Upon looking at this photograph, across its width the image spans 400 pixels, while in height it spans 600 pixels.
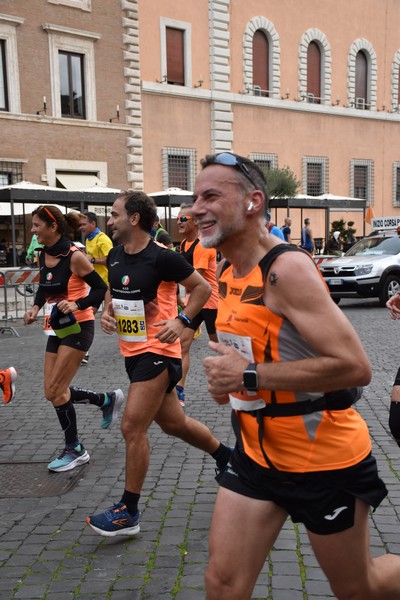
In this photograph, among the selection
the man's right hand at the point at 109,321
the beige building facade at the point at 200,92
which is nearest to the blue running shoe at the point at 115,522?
the man's right hand at the point at 109,321

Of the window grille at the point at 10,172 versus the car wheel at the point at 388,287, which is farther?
the window grille at the point at 10,172

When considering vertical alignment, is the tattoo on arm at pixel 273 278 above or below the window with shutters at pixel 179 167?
below

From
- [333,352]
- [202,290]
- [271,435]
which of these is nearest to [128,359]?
[202,290]

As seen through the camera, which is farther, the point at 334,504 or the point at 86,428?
the point at 86,428

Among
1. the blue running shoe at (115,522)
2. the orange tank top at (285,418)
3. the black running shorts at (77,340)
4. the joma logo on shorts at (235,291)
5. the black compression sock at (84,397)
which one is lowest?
the blue running shoe at (115,522)

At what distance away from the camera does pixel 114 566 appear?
3357mm

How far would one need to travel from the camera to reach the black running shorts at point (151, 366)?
385cm

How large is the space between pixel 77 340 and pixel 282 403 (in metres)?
3.05

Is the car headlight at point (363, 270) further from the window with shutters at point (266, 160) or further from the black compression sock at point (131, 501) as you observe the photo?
the window with shutters at point (266, 160)

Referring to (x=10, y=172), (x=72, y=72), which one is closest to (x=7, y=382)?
(x=10, y=172)

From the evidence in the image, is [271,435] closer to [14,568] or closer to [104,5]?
[14,568]

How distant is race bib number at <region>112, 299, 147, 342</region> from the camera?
4.00 meters

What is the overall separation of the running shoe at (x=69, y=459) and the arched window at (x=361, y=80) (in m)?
34.2

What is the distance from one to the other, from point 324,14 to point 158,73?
11.4m
